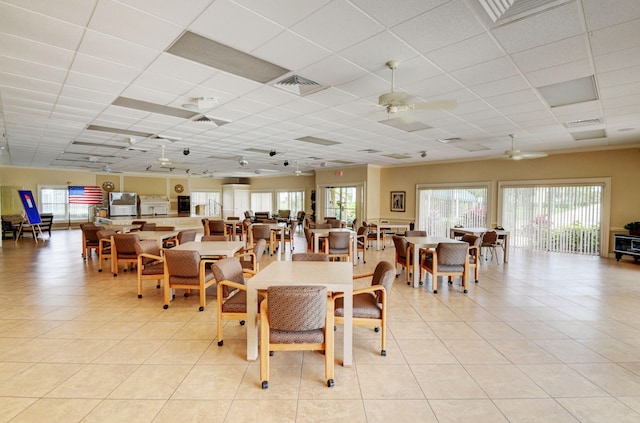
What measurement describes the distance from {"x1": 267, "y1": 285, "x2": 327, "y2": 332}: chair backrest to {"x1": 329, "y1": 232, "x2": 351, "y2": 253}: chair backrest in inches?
165

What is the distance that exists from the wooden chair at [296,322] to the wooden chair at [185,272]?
1988mm

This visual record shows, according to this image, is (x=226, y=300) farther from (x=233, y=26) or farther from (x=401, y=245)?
(x=401, y=245)

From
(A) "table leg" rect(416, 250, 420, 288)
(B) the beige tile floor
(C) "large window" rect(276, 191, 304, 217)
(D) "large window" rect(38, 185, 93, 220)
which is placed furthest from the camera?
(C) "large window" rect(276, 191, 304, 217)

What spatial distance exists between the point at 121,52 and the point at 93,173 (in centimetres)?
1557

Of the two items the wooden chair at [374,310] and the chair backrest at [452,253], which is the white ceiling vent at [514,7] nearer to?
the wooden chair at [374,310]

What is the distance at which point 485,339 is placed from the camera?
3340 millimetres

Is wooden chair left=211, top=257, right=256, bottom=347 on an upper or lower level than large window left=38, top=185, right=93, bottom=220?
lower

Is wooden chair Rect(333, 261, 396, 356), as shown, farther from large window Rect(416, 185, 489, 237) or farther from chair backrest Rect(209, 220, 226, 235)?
large window Rect(416, 185, 489, 237)

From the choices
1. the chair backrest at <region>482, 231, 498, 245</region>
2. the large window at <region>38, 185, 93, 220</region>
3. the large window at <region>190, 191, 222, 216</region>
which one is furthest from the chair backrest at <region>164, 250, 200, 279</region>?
the large window at <region>190, 191, 222, 216</region>

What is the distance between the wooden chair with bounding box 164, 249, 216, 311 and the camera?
4.08 m

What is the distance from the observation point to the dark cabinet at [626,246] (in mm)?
7348

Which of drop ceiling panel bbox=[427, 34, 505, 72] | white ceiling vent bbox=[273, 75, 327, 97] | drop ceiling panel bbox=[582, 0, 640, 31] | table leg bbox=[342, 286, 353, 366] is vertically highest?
white ceiling vent bbox=[273, 75, 327, 97]

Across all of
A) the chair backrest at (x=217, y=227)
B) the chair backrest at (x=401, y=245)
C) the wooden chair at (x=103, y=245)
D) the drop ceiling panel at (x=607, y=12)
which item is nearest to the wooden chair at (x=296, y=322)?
the drop ceiling panel at (x=607, y=12)

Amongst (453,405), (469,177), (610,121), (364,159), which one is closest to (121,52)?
(453,405)
